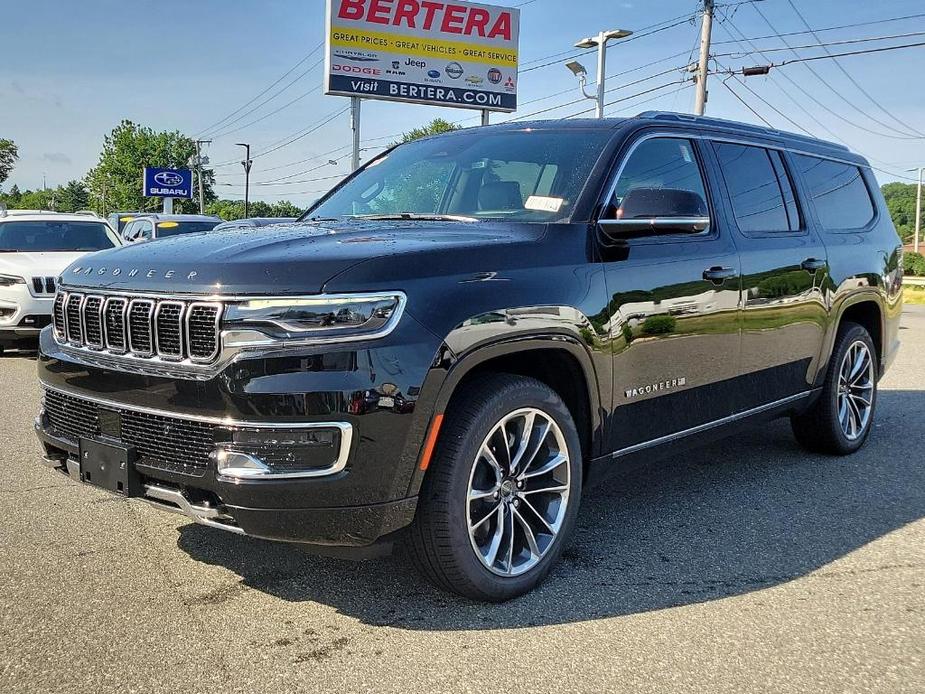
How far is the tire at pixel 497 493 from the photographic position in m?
Answer: 3.16

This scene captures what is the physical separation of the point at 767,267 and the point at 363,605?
2729 mm

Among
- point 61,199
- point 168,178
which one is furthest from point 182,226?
point 61,199

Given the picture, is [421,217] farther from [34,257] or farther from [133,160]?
[133,160]

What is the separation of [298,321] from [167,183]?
6146 cm

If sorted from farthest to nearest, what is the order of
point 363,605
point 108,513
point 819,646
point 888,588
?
point 108,513, point 888,588, point 363,605, point 819,646

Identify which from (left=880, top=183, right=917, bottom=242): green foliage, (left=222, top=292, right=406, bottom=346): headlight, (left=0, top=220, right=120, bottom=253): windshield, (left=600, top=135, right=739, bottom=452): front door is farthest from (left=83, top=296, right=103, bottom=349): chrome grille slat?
(left=880, top=183, right=917, bottom=242): green foliage

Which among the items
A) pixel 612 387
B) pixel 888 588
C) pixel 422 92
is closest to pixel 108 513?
pixel 612 387

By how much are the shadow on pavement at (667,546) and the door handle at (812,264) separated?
122 cm

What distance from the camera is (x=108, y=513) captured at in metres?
4.43

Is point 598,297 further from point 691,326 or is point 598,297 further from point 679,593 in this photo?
point 679,593

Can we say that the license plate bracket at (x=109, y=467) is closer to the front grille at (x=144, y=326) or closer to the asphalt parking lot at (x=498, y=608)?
the front grille at (x=144, y=326)

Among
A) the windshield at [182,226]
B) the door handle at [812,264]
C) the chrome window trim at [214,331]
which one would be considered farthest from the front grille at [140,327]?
the windshield at [182,226]

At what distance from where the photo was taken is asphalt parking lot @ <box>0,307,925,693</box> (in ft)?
9.39

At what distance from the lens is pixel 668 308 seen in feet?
13.0
